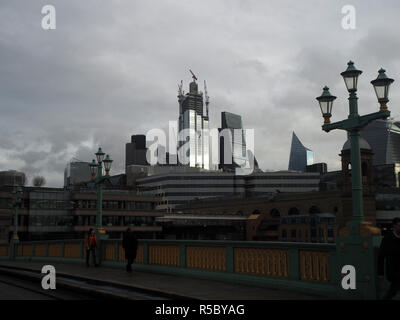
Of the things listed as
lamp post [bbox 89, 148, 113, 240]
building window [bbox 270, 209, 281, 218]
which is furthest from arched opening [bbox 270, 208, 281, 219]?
lamp post [bbox 89, 148, 113, 240]

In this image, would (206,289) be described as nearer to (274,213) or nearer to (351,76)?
(351,76)

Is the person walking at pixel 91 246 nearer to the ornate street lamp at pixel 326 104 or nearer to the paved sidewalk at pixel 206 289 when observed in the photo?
the paved sidewalk at pixel 206 289

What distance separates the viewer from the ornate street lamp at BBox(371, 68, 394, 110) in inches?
408

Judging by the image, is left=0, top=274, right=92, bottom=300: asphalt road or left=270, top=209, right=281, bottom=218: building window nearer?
left=0, top=274, right=92, bottom=300: asphalt road

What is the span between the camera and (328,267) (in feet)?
34.3

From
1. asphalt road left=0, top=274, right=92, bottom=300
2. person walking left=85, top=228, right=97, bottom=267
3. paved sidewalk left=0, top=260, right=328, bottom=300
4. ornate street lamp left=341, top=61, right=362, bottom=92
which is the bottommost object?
asphalt road left=0, top=274, right=92, bottom=300

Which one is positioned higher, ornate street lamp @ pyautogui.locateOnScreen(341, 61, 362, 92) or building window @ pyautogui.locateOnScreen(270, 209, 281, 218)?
ornate street lamp @ pyautogui.locateOnScreen(341, 61, 362, 92)

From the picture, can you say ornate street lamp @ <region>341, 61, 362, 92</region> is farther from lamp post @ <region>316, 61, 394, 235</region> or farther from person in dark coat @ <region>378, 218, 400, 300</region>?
person in dark coat @ <region>378, 218, 400, 300</region>

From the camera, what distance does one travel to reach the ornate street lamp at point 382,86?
34.0ft

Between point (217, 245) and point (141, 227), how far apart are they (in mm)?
91971

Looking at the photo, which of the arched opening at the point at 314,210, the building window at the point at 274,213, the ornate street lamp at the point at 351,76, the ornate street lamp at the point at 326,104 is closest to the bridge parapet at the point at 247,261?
the ornate street lamp at the point at 326,104

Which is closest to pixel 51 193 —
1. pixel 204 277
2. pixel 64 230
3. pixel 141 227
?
pixel 64 230

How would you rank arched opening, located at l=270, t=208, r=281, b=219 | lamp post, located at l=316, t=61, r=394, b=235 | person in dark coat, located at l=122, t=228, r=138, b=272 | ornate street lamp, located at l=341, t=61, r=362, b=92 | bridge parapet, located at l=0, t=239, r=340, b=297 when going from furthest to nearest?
arched opening, located at l=270, t=208, r=281, b=219, person in dark coat, located at l=122, t=228, r=138, b=272, ornate street lamp, located at l=341, t=61, r=362, b=92, bridge parapet, located at l=0, t=239, r=340, b=297, lamp post, located at l=316, t=61, r=394, b=235

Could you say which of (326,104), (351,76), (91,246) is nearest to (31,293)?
(91,246)
